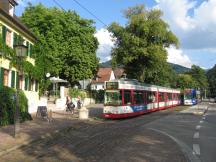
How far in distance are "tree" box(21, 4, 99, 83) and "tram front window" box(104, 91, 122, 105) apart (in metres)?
20.4

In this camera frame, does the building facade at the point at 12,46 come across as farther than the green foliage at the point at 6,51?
Yes

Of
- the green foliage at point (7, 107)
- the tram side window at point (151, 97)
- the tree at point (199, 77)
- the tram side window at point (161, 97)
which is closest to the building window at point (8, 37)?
the green foliage at point (7, 107)

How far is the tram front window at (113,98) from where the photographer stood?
3284 centimetres

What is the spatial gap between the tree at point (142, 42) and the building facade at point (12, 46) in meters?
28.2

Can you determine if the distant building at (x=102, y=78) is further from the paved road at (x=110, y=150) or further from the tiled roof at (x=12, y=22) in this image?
the paved road at (x=110, y=150)

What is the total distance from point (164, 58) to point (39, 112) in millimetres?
37705

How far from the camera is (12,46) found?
104 feet

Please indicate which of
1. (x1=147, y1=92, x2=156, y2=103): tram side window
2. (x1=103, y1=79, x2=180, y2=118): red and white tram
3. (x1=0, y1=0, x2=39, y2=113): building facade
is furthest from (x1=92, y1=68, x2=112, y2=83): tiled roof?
(x1=0, y1=0, x2=39, y2=113): building facade

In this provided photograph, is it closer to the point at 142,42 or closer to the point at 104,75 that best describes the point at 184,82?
the point at 104,75

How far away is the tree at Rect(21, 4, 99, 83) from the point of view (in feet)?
178

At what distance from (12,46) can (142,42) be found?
117 feet

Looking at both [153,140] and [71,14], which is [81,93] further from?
[153,140]

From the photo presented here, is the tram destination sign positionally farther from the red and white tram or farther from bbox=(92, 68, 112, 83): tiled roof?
bbox=(92, 68, 112, 83): tiled roof

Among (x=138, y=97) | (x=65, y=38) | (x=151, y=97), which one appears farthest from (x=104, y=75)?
(x=138, y=97)
